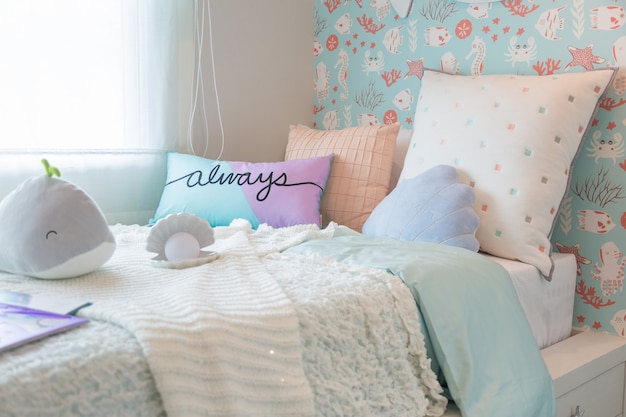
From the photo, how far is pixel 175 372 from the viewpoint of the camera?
3.10ft

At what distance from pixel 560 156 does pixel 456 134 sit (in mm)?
296

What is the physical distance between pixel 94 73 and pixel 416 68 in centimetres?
109

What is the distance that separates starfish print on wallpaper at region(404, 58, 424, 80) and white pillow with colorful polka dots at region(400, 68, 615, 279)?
0.47 meters

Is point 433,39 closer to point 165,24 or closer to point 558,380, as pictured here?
point 165,24

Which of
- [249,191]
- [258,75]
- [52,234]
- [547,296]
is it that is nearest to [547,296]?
[547,296]

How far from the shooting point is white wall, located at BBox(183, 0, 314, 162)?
2.50m

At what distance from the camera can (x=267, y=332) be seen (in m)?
1.07

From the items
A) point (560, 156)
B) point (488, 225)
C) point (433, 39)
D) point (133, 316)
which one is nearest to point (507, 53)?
point (433, 39)

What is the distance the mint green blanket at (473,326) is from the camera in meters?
1.36

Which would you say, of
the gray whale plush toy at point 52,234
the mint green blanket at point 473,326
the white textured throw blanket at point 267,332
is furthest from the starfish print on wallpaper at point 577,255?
the gray whale plush toy at point 52,234

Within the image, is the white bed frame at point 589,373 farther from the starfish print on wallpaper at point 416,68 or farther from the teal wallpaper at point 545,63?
the starfish print on wallpaper at point 416,68

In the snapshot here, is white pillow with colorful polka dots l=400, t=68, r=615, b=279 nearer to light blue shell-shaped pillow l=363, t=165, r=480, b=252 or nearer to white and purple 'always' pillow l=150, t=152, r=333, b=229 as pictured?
light blue shell-shaped pillow l=363, t=165, r=480, b=252

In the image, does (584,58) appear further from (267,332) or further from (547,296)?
(267,332)

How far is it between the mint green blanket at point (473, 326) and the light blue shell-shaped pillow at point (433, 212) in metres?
0.12
